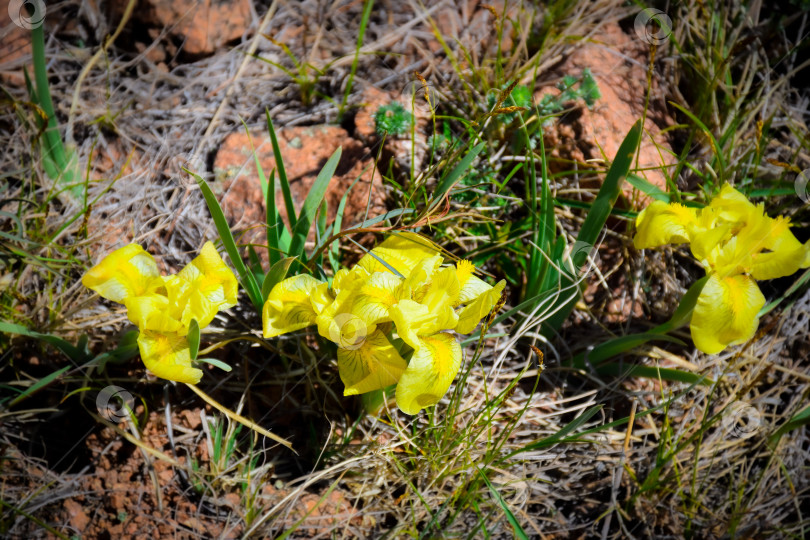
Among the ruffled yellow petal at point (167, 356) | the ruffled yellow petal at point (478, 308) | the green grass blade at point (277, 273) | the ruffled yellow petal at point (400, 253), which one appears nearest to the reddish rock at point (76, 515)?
the ruffled yellow petal at point (167, 356)

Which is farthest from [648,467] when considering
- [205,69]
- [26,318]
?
[205,69]

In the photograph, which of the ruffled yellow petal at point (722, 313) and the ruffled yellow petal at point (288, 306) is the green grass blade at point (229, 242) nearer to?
the ruffled yellow petal at point (288, 306)

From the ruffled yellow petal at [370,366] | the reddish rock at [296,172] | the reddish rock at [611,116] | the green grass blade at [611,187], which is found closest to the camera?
the ruffled yellow petal at [370,366]

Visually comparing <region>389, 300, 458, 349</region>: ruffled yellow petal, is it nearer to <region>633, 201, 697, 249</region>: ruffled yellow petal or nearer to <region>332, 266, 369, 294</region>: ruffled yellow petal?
<region>332, 266, 369, 294</region>: ruffled yellow petal

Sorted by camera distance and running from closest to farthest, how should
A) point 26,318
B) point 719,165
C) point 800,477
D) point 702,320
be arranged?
point 702,320, point 26,318, point 800,477, point 719,165

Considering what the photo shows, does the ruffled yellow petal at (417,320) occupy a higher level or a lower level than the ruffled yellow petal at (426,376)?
higher

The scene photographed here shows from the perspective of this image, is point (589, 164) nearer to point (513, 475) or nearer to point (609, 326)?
point (609, 326)

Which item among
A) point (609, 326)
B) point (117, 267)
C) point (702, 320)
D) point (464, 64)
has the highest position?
point (464, 64)
